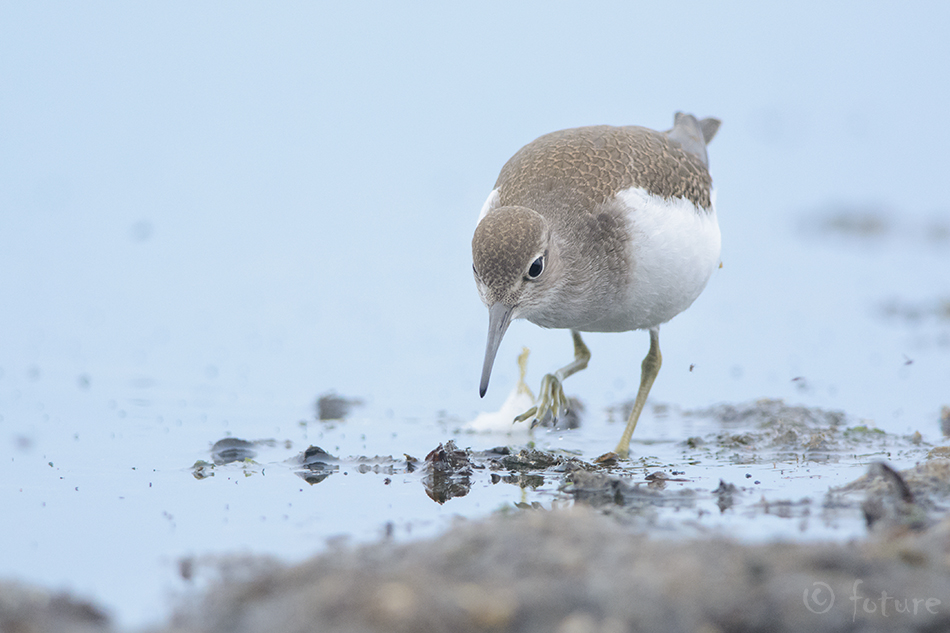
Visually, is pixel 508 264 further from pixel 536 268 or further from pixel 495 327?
pixel 495 327

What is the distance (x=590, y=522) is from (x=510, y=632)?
860 millimetres

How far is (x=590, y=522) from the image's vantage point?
12.8 ft

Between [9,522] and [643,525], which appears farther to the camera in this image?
[9,522]

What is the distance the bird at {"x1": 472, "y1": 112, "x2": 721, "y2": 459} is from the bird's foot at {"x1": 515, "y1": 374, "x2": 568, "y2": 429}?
9cm

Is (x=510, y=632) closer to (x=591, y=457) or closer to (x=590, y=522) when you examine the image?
(x=590, y=522)

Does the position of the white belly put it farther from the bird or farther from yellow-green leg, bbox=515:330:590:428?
yellow-green leg, bbox=515:330:590:428

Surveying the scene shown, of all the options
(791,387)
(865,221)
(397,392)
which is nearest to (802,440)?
(791,387)

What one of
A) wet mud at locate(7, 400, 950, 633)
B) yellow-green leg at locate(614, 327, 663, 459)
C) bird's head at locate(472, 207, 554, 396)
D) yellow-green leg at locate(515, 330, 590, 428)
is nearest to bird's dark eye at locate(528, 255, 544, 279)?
bird's head at locate(472, 207, 554, 396)

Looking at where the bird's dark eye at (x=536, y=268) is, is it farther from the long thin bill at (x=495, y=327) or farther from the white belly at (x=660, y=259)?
the white belly at (x=660, y=259)

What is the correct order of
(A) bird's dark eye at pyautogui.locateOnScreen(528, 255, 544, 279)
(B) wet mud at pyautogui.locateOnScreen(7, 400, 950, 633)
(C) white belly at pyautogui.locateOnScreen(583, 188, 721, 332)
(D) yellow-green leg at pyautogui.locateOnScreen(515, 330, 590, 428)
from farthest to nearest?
(D) yellow-green leg at pyautogui.locateOnScreen(515, 330, 590, 428) → (C) white belly at pyautogui.locateOnScreen(583, 188, 721, 332) → (A) bird's dark eye at pyautogui.locateOnScreen(528, 255, 544, 279) → (B) wet mud at pyautogui.locateOnScreen(7, 400, 950, 633)

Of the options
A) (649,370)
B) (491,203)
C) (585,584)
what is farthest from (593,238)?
(585,584)

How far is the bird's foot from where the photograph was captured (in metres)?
7.65

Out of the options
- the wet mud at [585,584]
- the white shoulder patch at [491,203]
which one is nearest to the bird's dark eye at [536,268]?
the white shoulder patch at [491,203]

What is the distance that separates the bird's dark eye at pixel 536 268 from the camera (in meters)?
6.25
